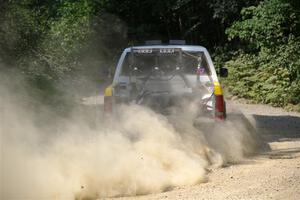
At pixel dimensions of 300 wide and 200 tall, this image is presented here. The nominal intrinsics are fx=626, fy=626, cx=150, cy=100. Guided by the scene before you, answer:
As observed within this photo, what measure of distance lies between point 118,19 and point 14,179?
84.7 ft

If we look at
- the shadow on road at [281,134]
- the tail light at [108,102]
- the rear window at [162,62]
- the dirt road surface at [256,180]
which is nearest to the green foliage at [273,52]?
the shadow on road at [281,134]

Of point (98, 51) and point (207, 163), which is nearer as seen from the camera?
point (207, 163)

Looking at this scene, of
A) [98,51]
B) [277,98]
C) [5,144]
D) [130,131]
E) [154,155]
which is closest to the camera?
[5,144]

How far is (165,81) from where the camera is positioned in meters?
10.5

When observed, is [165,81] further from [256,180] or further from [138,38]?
[138,38]

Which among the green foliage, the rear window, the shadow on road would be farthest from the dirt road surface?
the green foliage

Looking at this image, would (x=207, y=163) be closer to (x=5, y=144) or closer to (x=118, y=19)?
(x=5, y=144)

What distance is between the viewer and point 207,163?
950 centimetres

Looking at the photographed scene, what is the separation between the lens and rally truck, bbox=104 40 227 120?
33.4 feet

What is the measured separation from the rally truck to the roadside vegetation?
2.94m

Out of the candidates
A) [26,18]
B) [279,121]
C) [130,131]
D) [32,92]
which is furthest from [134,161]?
[279,121]

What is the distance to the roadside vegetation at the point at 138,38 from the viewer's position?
1384cm

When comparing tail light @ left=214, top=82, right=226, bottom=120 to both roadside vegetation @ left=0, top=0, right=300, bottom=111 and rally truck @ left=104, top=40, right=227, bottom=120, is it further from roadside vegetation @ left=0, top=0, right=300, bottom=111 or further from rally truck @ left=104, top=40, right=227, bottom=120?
roadside vegetation @ left=0, top=0, right=300, bottom=111

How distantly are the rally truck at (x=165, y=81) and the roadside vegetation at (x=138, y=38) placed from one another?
294cm
